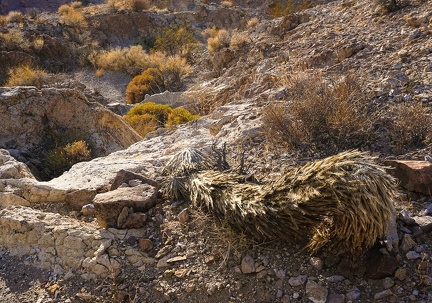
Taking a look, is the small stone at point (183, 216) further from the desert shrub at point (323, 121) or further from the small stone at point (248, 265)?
the desert shrub at point (323, 121)

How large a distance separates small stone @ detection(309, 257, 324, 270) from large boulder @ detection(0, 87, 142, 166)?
16.8ft

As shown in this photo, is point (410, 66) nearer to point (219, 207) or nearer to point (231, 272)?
point (219, 207)

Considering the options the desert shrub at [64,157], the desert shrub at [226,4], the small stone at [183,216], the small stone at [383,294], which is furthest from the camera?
the desert shrub at [226,4]

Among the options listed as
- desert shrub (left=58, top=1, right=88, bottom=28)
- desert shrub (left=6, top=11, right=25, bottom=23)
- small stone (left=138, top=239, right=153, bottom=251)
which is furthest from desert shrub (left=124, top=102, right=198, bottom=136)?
desert shrub (left=6, top=11, right=25, bottom=23)

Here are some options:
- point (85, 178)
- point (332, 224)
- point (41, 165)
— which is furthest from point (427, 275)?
point (41, 165)

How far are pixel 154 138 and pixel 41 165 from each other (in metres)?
1.86

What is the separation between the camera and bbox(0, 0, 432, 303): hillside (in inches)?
110

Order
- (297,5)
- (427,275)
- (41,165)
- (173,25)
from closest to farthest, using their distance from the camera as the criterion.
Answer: (427,275) < (41,165) < (297,5) < (173,25)

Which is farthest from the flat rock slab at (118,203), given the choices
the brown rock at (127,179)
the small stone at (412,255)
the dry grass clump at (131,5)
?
the dry grass clump at (131,5)

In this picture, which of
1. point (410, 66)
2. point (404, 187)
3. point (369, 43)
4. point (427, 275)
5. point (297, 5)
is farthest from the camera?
point (297, 5)

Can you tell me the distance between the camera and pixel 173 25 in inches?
975

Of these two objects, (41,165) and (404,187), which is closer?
(404,187)

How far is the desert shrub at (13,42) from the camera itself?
18.2 m

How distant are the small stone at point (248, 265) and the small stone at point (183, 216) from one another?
827mm
